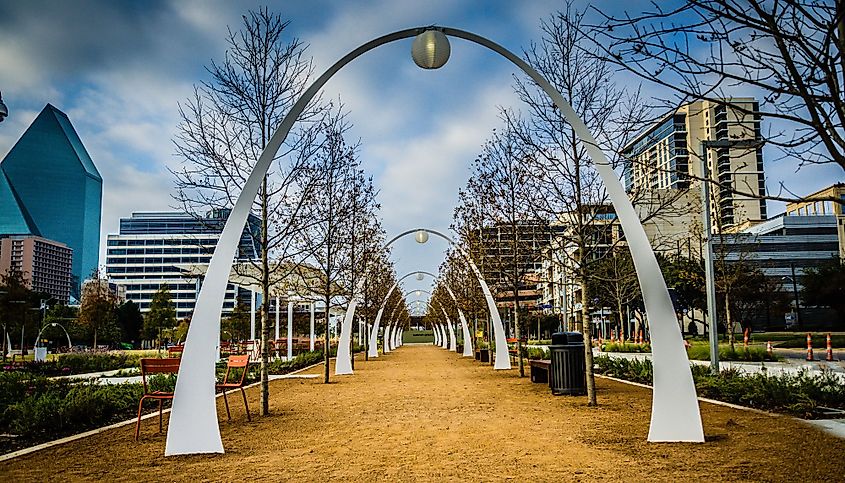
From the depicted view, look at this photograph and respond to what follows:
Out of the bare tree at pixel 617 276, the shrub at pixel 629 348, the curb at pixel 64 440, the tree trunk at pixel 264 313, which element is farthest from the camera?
the shrub at pixel 629 348

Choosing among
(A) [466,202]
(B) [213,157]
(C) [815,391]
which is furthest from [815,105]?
(A) [466,202]

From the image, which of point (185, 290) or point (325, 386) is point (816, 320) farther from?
point (185, 290)

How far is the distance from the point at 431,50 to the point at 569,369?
823 centimetres

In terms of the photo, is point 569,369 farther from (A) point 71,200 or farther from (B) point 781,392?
(A) point 71,200

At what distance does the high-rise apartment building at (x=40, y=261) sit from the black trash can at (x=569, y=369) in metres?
78.2

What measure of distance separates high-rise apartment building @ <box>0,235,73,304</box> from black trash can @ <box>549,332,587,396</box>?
7822 centimetres

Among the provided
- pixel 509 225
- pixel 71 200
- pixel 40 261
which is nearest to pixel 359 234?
pixel 509 225

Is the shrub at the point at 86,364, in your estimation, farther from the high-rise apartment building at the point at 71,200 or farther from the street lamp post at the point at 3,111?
the high-rise apartment building at the point at 71,200

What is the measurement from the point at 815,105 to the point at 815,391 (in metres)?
8.99

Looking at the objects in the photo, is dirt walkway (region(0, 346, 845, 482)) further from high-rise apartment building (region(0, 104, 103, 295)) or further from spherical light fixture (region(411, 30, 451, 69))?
high-rise apartment building (region(0, 104, 103, 295))

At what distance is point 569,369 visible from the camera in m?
14.6

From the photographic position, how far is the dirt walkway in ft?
22.9

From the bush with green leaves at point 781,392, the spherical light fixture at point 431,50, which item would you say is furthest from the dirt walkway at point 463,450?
the spherical light fixture at point 431,50

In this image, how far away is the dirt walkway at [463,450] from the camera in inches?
275
